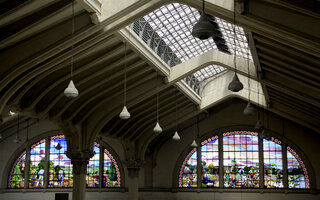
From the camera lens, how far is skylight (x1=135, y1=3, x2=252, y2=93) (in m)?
19.4

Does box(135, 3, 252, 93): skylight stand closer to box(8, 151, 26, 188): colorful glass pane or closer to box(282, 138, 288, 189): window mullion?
box(282, 138, 288, 189): window mullion

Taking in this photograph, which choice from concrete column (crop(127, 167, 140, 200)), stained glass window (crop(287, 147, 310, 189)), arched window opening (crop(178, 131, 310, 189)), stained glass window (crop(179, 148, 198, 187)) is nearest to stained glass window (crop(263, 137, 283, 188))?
arched window opening (crop(178, 131, 310, 189))

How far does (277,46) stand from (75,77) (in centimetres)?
811

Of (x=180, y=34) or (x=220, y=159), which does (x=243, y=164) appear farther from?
(x=180, y=34)

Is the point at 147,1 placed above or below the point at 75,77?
above

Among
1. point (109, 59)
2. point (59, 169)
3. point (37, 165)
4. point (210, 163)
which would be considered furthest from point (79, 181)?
point (210, 163)

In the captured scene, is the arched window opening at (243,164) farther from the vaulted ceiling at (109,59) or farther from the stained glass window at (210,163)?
the vaulted ceiling at (109,59)

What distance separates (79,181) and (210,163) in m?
11.3

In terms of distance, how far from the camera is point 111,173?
3155 cm

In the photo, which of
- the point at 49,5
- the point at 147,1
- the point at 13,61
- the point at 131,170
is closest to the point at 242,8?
the point at 147,1

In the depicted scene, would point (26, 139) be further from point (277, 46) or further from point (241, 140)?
point (277, 46)

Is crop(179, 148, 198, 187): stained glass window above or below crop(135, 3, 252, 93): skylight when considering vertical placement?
below

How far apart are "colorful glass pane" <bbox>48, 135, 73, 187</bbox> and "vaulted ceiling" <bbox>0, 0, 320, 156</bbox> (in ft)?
25.6

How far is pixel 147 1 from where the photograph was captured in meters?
13.5
